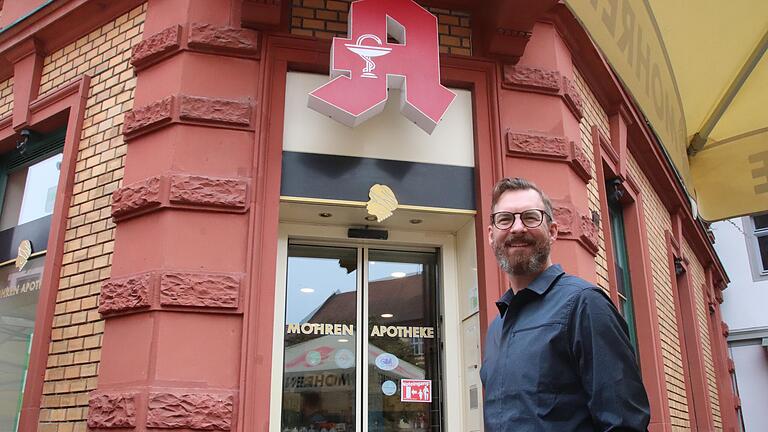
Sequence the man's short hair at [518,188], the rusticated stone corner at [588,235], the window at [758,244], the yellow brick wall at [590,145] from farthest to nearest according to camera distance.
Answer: the window at [758,244], the yellow brick wall at [590,145], the rusticated stone corner at [588,235], the man's short hair at [518,188]

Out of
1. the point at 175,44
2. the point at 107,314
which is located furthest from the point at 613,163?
the point at 107,314

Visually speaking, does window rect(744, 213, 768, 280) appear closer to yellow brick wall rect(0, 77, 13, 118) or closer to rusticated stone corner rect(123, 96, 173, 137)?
rusticated stone corner rect(123, 96, 173, 137)

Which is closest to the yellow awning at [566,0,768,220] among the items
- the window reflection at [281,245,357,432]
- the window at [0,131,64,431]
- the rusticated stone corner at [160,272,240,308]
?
the window reflection at [281,245,357,432]

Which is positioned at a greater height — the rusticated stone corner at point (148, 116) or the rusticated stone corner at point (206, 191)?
the rusticated stone corner at point (148, 116)

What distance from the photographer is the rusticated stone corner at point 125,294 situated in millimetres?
4430

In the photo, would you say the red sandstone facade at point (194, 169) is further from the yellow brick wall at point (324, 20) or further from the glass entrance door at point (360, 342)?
the glass entrance door at point (360, 342)

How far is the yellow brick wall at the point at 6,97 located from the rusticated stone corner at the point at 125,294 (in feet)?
10.0

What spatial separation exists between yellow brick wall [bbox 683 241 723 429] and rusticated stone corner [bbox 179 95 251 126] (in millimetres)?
9538

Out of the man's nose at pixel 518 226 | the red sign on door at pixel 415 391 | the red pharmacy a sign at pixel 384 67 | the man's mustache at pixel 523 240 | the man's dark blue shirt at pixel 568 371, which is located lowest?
the man's dark blue shirt at pixel 568 371

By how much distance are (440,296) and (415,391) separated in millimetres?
826

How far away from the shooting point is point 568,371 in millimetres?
1676

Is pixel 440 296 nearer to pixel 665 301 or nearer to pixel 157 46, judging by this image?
pixel 157 46

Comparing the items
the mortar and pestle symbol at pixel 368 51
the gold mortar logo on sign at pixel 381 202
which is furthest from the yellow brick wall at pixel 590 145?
the mortar and pestle symbol at pixel 368 51

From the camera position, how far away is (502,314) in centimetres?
205
